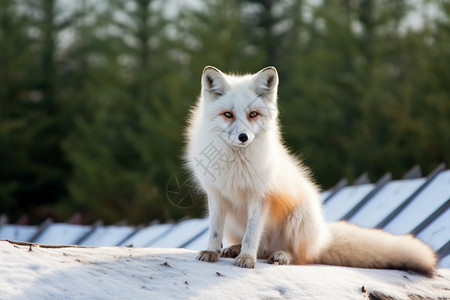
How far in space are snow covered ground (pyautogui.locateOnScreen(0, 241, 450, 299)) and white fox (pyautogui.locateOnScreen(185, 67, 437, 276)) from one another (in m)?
0.24

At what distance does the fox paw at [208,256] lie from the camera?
3.88 meters

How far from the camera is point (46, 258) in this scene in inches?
132

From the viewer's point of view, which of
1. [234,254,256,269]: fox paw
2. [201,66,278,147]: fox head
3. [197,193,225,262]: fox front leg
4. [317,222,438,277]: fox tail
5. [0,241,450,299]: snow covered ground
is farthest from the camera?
[317,222,438,277]: fox tail

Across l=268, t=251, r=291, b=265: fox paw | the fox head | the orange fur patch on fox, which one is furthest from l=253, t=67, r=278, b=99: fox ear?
l=268, t=251, r=291, b=265: fox paw

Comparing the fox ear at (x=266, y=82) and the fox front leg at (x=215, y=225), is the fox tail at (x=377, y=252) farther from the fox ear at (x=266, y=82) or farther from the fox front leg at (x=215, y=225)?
the fox ear at (x=266, y=82)

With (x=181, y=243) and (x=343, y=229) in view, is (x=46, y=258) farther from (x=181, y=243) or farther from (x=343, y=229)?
(x=181, y=243)

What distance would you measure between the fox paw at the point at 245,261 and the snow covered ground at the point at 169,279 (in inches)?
1.8

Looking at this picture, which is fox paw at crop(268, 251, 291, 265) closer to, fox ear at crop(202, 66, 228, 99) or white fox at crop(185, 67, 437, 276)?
white fox at crop(185, 67, 437, 276)

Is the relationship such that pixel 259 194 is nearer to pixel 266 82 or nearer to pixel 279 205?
pixel 279 205

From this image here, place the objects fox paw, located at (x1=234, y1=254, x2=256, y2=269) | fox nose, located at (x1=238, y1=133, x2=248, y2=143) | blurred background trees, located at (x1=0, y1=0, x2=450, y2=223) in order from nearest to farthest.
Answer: fox paw, located at (x1=234, y1=254, x2=256, y2=269) → fox nose, located at (x1=238, y1=133, x2=248, y2=143) → blurred background trees, located at (x1=0, y1=0, x2=450, y2=223)

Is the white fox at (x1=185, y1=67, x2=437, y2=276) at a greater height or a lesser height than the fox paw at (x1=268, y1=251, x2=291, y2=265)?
greater

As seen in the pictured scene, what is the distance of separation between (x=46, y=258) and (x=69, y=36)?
25984 mm

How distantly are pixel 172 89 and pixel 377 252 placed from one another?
17278 mm

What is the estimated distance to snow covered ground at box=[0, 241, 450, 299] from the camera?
3.05 metres
